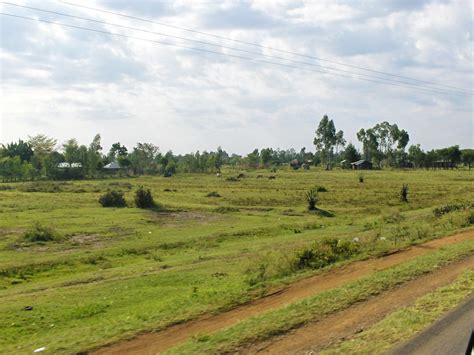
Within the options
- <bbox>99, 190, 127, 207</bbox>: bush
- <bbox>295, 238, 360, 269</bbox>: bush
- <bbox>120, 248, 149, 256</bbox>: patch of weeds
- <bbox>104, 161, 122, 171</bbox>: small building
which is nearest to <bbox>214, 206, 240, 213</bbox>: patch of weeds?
<bbox>99, 190, 127, 207</bbox>: bush

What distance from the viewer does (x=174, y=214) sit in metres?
39.7

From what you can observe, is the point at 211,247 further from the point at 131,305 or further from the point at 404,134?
the point at 404,134

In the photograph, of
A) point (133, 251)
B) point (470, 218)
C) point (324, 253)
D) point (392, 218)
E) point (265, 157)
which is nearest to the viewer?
point (324, 253)

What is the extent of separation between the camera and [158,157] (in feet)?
500

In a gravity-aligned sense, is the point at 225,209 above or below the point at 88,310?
above

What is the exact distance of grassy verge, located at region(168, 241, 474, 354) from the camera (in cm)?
870

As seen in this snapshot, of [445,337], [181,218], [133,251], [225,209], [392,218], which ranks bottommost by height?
[133,251]

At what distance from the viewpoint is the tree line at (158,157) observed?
10469 centimetres

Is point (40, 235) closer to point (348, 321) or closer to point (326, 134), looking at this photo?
point (348, 321)

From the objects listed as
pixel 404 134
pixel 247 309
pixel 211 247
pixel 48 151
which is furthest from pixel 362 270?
pixel 404 134

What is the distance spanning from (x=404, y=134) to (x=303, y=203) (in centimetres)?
11234

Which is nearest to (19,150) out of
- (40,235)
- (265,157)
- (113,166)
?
(113,166)

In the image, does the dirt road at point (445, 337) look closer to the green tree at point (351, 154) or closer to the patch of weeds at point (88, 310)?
the patch of weeds at point (88, 310)

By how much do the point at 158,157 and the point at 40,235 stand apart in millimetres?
126109
